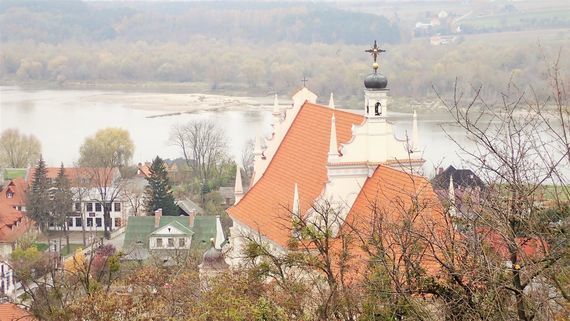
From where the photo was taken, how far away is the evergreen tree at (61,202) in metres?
34.2

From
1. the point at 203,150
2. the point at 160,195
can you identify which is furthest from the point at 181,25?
the point at 160,195

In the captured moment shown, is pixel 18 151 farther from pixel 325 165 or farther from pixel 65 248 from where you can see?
pixel 325 165

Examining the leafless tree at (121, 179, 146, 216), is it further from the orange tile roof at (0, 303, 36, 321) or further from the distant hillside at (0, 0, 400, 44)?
the distant hillside at (0, 0, 400, 44)

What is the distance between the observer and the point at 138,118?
67.8 meters

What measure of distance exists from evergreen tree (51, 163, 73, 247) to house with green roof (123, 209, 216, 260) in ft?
14.9

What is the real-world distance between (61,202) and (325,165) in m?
19.6

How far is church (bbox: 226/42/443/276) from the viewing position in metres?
15.8

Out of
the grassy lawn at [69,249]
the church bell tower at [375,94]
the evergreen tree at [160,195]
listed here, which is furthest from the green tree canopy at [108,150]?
the church bell tower at [375,94]

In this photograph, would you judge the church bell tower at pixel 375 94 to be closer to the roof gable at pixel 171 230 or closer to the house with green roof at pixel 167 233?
the house with green roof at pixel 167 233

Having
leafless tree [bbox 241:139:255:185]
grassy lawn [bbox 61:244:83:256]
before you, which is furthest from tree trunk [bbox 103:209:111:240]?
leafless tree [bbox 241:139:255:185]

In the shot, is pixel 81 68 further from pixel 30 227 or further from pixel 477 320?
pixel 477 320

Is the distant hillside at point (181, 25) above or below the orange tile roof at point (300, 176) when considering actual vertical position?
above

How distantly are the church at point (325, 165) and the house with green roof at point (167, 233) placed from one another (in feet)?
29.8

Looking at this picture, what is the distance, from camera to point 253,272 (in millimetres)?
11305
